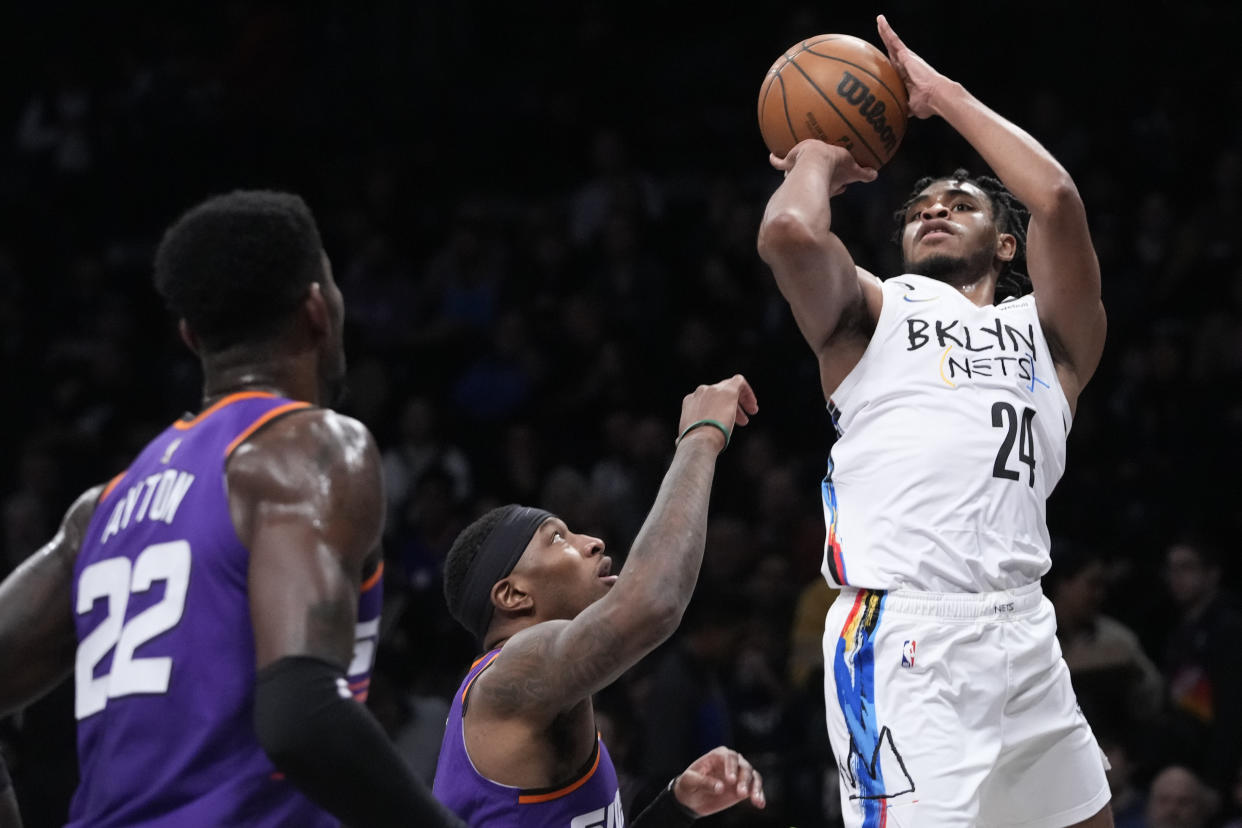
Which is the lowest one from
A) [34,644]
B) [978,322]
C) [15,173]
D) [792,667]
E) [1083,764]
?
[792,667]

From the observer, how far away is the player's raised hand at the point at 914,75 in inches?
172

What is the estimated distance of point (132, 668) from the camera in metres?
2.43

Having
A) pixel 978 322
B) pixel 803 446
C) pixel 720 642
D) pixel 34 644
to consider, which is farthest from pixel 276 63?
pixel 34 644

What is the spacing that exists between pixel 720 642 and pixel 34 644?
5.29 meters

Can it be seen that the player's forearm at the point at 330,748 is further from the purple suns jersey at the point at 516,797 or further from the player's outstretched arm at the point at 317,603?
the purple suns jersey at the point at 516,797

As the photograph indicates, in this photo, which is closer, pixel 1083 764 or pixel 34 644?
pixel 34 644

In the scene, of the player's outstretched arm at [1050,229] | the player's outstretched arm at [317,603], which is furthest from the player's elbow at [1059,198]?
the player's outstretched arm at [317,603]

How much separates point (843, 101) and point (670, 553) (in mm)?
1773

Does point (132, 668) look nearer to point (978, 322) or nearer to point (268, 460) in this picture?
point (268, 460)

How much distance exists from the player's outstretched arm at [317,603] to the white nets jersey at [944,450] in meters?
1.77

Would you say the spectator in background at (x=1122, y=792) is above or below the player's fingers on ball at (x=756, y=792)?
below

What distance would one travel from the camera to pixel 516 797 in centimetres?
347

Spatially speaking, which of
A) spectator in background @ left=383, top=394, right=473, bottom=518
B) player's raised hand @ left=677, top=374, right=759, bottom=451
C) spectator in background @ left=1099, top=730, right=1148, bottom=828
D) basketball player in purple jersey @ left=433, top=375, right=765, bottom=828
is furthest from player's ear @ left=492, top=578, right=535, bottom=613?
spectator in background @ left=383, top=394, right=473, bottom=518

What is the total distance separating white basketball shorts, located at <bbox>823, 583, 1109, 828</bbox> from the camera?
3699mm
